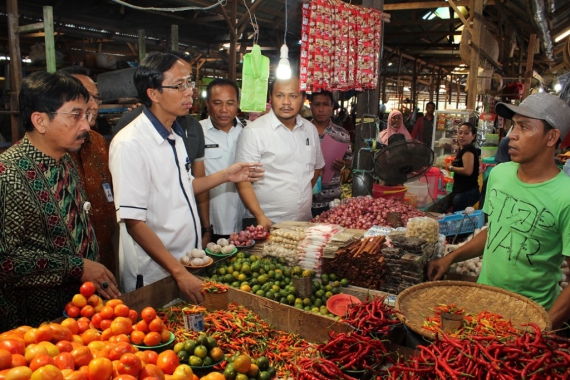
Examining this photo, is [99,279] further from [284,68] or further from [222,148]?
[284,68]

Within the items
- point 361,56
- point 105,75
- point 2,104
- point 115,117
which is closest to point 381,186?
point 361,56

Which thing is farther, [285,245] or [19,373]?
[285,245]

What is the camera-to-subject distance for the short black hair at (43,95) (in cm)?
225

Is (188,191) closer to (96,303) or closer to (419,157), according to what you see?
(96,303)

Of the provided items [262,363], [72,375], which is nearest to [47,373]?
[72,375]

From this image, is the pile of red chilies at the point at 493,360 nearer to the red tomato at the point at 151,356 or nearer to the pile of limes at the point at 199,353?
the pile of limes at the point at 199,353

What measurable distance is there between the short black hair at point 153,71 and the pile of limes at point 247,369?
1.74 m

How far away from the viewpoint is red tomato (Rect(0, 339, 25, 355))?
153 centimetres

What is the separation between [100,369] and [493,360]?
1342 millimetres

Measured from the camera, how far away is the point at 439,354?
1.67 meters

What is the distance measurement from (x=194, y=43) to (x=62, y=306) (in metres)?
10.0

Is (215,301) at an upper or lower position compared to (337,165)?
lower

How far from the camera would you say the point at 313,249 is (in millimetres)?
3043

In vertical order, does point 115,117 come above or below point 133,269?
above
